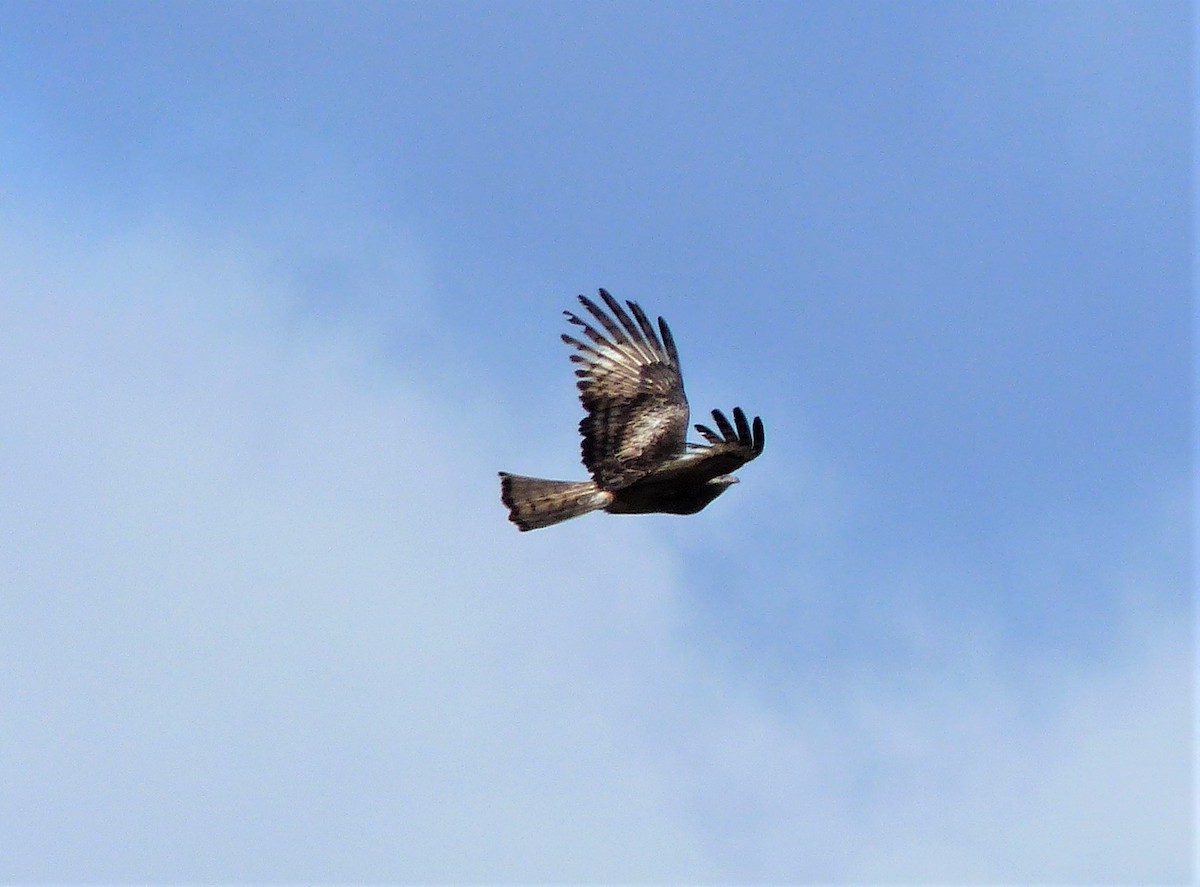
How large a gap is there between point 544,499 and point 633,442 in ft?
4.29

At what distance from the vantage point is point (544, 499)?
55.4 ft

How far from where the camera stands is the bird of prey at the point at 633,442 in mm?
16547

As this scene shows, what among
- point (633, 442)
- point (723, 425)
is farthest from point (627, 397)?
point (723, 425)

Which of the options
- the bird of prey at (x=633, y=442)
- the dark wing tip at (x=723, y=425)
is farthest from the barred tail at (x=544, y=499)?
the dark wing tip at (x=723, y=425)

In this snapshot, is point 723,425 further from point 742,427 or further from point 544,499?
point 544,499

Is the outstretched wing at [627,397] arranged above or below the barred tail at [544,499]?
above

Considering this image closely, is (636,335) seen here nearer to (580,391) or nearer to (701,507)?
(580,391)

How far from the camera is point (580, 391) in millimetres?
18328

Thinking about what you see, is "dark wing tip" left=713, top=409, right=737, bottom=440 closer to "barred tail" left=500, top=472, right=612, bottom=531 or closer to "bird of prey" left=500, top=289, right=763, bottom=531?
"bird of prey" left=500, top=289, right=763, bottom=531

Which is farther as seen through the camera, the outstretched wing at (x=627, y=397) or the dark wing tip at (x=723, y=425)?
the outstretched wing at (x=627, y=397)

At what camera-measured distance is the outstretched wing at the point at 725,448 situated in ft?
50.6

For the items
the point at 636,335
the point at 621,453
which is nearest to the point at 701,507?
the point at 621,453

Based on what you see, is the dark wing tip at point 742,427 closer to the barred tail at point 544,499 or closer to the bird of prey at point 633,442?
the bird of prey at point 633,442

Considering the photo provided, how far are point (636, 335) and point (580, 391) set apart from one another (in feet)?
2.89
